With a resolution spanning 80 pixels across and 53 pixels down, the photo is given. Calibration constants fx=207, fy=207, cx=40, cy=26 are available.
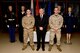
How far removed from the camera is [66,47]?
7.58 metres

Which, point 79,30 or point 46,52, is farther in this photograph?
point 79,30

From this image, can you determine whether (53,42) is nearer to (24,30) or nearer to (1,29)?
(24,30)

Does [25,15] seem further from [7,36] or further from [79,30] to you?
[79,30]

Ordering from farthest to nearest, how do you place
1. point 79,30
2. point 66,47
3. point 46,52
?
point 79,30 → point 66,47 → point 46,52

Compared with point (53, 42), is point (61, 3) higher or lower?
higher

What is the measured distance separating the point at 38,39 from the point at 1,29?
3512 millimetres

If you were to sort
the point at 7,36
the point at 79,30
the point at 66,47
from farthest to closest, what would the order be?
the point at 79,30
the point at 7,36
the point at 66,47

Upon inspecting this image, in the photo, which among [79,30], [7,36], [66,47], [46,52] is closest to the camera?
[46,52]

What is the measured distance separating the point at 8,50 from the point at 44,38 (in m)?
1.33

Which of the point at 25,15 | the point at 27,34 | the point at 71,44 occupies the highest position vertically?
the point at 25,15

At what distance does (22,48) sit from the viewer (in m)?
7.37

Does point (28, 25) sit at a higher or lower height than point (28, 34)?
higher

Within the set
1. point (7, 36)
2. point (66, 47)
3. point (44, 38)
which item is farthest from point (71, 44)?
point (7, 36)

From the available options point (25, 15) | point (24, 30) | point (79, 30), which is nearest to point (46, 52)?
point (24, 30)
